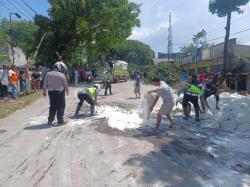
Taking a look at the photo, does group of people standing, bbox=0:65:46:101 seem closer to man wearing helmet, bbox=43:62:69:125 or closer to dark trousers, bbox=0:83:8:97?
dark trousers, bbox=0:83:8:97

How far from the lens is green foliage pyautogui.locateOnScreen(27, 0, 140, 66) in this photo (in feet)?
127

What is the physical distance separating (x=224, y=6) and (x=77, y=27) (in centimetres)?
1451

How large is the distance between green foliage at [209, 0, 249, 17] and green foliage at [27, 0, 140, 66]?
387 inches

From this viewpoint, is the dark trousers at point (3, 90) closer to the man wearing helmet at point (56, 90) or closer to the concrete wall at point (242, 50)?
the man wearing helmet at point (56, 90)

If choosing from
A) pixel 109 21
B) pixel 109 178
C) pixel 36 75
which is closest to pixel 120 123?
pixel 109 178

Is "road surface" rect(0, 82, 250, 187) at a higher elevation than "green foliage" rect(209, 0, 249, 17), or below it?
below

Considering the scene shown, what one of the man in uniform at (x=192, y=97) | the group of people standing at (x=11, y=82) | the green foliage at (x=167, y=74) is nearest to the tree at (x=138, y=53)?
the green foliage at (x=167, y=74)

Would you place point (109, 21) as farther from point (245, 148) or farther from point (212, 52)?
point (245, 148)

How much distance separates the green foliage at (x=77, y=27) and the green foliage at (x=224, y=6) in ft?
32.3

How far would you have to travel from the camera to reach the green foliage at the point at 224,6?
3589cm

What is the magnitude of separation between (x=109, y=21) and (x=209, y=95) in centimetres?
2663

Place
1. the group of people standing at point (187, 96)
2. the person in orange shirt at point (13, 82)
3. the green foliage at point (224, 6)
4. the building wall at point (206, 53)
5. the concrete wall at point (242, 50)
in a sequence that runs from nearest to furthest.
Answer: the group of people standing at point (187, 96) → the person in orange shirt at point (13, 82) → the green foliage at point (224, 6) → the concrete wall at point (242, 50) → the building wall at point (206, 53)

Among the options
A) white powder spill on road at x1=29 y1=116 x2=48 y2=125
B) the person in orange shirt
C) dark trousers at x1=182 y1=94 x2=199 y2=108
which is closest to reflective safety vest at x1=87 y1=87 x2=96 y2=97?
white powder spill on road at x1=29 y1=116 x2=48 y2=125

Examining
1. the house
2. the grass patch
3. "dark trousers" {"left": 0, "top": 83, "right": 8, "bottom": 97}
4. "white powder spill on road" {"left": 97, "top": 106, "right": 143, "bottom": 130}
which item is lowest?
the grass patch
